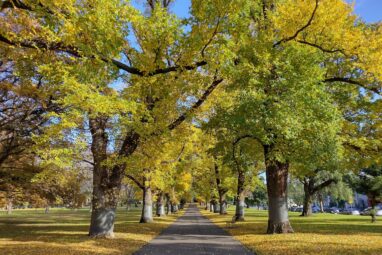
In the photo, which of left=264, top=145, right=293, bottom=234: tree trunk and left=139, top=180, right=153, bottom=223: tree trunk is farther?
left=139, top=180, right=153, bottom=223: tree trunk

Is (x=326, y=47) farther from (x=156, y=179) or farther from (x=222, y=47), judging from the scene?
(x=156, y=179)

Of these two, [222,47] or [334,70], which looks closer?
[222,47]

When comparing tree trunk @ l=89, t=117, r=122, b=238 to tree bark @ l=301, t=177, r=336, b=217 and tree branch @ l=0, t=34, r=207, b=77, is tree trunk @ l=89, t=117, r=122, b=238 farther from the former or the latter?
tree bark @ l=301, t=177, r=336, b=217

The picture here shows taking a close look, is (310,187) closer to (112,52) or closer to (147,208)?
(147,208)

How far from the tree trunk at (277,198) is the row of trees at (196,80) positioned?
53mm

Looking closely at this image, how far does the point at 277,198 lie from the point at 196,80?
913 centimetres

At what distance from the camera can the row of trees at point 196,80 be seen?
10734 millimetres

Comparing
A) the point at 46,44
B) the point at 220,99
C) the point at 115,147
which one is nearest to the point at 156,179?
the point at 115,147

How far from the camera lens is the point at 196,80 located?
14266mm

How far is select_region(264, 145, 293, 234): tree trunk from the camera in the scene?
65.0 feet

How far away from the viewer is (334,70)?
1952cm

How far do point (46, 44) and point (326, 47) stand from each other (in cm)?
1183

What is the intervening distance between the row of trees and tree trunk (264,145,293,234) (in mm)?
53

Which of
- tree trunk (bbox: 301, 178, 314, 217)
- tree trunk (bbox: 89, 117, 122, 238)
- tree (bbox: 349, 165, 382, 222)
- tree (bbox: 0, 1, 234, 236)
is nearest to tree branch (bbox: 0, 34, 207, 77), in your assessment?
tree (bbox: 0, 1, 234, 236)
